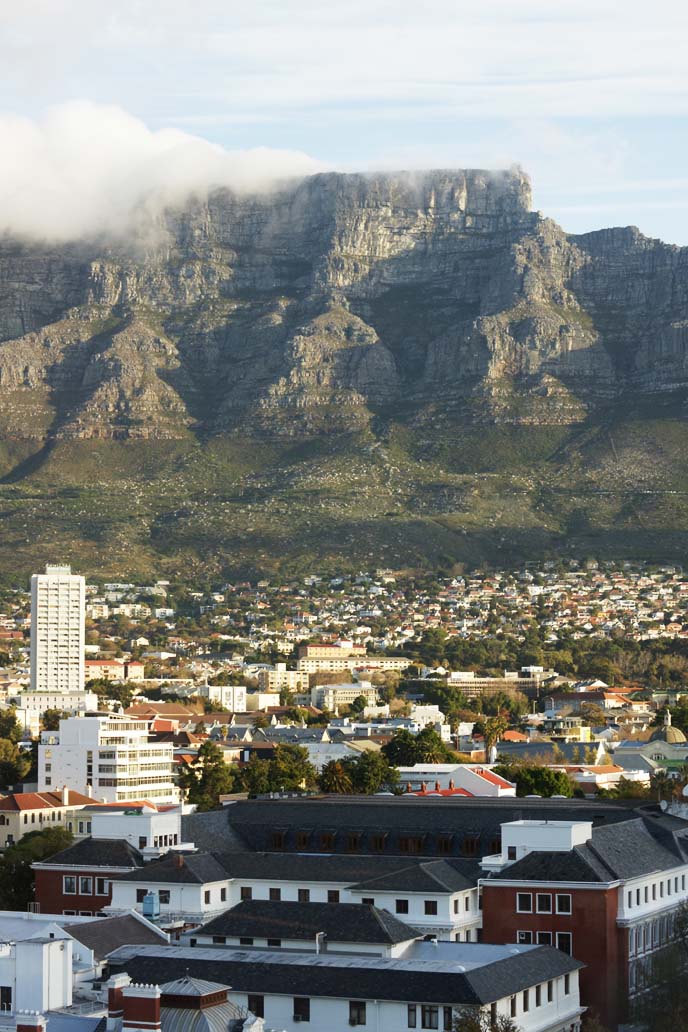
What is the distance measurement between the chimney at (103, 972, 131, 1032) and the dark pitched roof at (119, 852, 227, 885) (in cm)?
2330

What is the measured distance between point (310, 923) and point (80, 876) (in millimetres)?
17793

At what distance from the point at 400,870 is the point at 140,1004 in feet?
94.4

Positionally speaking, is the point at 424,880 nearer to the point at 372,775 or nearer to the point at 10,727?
the point at 372,775

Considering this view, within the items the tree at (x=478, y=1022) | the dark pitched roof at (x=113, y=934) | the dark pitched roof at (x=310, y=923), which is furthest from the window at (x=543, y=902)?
the tree at (x=478, y=1022)

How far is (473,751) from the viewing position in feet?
556

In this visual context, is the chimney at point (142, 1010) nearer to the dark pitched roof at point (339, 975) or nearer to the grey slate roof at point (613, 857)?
the dark pitched roof at point (339, 975)

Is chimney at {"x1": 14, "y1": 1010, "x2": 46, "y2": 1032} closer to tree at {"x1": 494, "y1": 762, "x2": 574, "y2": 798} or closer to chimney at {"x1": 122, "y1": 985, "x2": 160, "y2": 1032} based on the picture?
chimney at {"x1": 122, "y1": 985, "x2": 160, "y2": 1032}

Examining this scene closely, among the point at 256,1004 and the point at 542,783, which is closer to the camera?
the point at 256,1004

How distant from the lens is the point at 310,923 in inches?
2928

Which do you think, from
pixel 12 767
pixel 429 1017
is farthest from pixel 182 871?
pixel 12 767

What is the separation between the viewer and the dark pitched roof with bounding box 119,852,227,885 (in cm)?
8344

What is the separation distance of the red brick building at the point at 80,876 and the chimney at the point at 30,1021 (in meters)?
30.2

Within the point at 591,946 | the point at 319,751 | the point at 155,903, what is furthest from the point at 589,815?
the point at 319,751

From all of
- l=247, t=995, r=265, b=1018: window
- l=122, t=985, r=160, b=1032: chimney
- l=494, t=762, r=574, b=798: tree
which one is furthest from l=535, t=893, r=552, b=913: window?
l=494, t=762, r=574, b=798: tree
